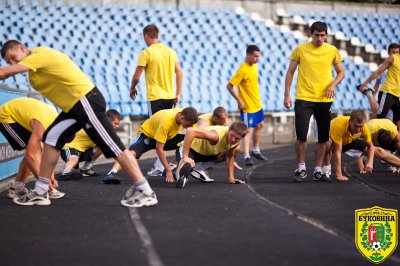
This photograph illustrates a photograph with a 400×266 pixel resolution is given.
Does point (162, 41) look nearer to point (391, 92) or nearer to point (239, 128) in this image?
point (391, 92)

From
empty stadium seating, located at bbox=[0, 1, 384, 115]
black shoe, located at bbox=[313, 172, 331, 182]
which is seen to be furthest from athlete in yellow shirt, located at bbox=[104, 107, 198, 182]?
empty stadium seating, located at bbox=[0, 1, 384, 115]

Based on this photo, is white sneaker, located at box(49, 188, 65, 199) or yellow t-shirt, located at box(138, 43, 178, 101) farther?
yellow t-shirt, located at box(138, 43, 178, 101)

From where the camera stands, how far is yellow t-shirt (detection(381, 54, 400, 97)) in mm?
13158

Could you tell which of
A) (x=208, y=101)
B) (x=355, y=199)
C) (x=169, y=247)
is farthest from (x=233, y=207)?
(x=208, y=101)

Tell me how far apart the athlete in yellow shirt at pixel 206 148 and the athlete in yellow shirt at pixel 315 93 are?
91 centimetres

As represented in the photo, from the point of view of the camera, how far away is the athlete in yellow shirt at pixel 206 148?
9.64m

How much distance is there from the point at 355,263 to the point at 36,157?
4408 mm

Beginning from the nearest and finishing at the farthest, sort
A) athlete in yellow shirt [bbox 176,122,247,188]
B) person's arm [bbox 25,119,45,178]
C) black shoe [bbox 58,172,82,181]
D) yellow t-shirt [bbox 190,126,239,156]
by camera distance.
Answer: person's arm [bbox 25,119,45,178], athlete in yellow shirt [bbox 176,122,247,188], yellow t-shirt [bbox 190,126,239,156], black shoe [bbox 58,172,82,181]

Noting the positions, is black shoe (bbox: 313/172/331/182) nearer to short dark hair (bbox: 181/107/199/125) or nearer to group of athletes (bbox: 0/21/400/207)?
group of athletes (bbox: 0/21/400/207)

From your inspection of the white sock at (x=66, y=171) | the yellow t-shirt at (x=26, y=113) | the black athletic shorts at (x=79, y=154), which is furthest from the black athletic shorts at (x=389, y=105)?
the yellow t-shirt at (x=26, y=113)

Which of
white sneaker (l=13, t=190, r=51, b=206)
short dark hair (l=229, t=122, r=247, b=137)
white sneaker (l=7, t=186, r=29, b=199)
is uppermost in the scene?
short dark hair (l=229, t=122, r=247, b=137)


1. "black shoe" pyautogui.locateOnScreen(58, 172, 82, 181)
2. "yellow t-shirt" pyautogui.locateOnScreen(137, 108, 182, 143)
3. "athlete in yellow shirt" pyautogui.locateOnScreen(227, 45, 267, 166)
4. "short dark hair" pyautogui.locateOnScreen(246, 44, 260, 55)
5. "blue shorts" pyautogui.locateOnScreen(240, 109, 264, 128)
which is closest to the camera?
"yellow t-shirt" pyautogui.locateOnScreen(137, 108, 182, 143)

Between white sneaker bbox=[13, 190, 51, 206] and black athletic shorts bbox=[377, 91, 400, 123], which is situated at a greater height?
white sneaker bbox=[13, 190, 51, 206]

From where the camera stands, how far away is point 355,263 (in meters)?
5.20
